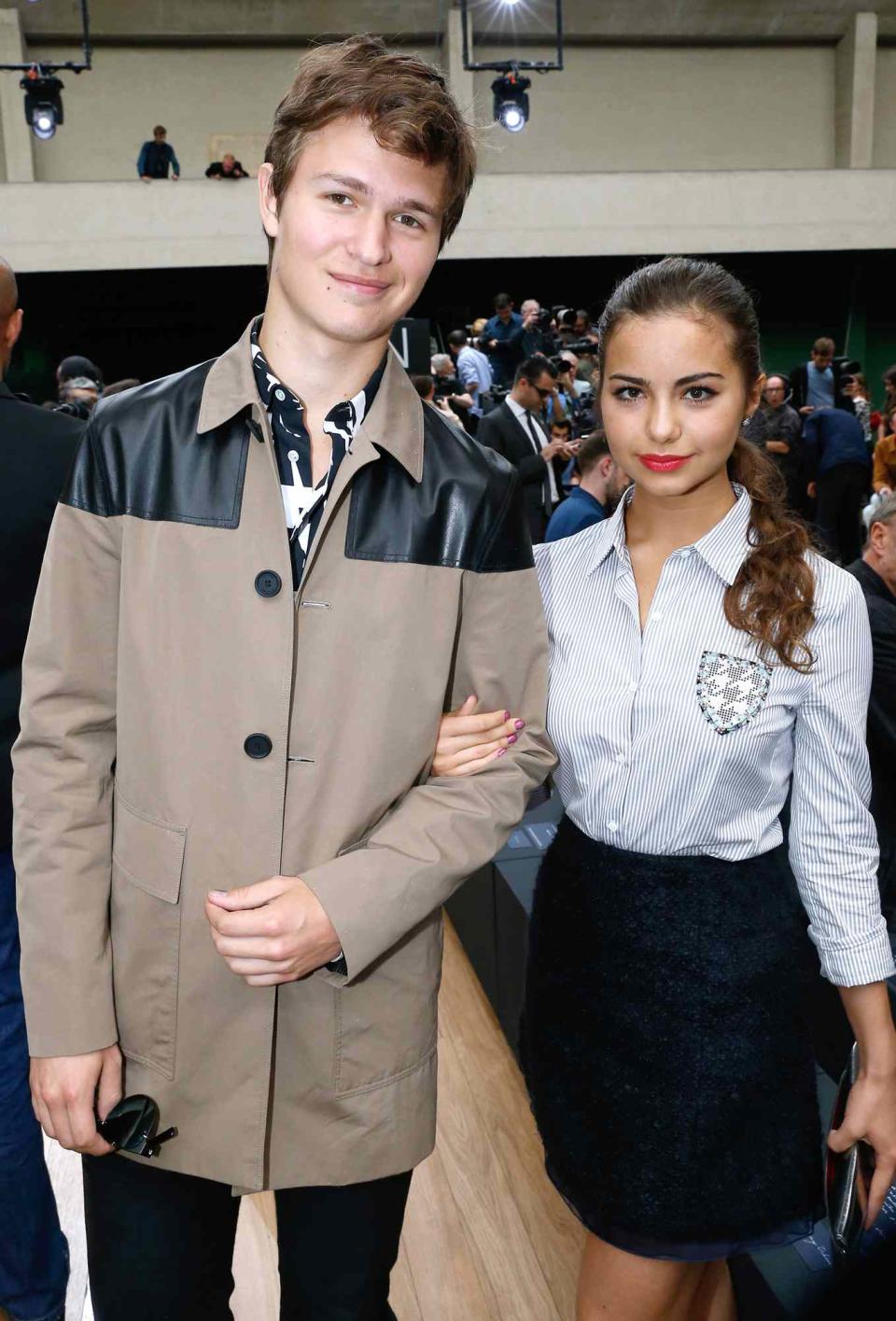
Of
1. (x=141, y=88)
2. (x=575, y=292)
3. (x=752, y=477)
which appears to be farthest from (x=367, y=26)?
(x=752, y=477)

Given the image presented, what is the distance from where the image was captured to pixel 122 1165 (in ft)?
3.88

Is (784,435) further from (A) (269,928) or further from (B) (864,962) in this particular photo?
(A) (269,928)

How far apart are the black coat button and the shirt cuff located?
78cm

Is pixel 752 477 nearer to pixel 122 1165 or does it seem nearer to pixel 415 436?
pixel 415 436

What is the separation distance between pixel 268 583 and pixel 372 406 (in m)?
0.23

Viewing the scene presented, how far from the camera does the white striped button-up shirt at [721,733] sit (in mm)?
1297

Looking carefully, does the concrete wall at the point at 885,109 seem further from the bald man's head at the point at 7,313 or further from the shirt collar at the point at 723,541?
the shirt collar at the point at 723,541

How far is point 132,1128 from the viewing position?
3.73 feet

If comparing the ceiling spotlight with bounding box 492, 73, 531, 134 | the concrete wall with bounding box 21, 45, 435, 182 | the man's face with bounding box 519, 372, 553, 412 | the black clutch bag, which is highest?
the concrete wall with bounding box 21, 45, 435, 182

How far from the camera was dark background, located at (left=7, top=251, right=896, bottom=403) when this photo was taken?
1360 cm

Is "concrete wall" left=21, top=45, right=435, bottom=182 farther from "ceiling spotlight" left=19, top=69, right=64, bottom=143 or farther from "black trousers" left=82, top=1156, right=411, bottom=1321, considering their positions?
"black trousers" left=82, top=1156, right=411, bottom=1321

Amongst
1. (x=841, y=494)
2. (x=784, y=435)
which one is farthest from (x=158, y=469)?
(x=784, y=435)

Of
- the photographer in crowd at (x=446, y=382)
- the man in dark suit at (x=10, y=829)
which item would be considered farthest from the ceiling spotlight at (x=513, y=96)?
the man in dark suit at (x=10, y=829)

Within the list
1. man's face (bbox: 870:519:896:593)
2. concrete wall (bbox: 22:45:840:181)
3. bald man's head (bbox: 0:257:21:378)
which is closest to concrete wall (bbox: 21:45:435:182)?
concrete wall (bbox: 22:45:840:181)
